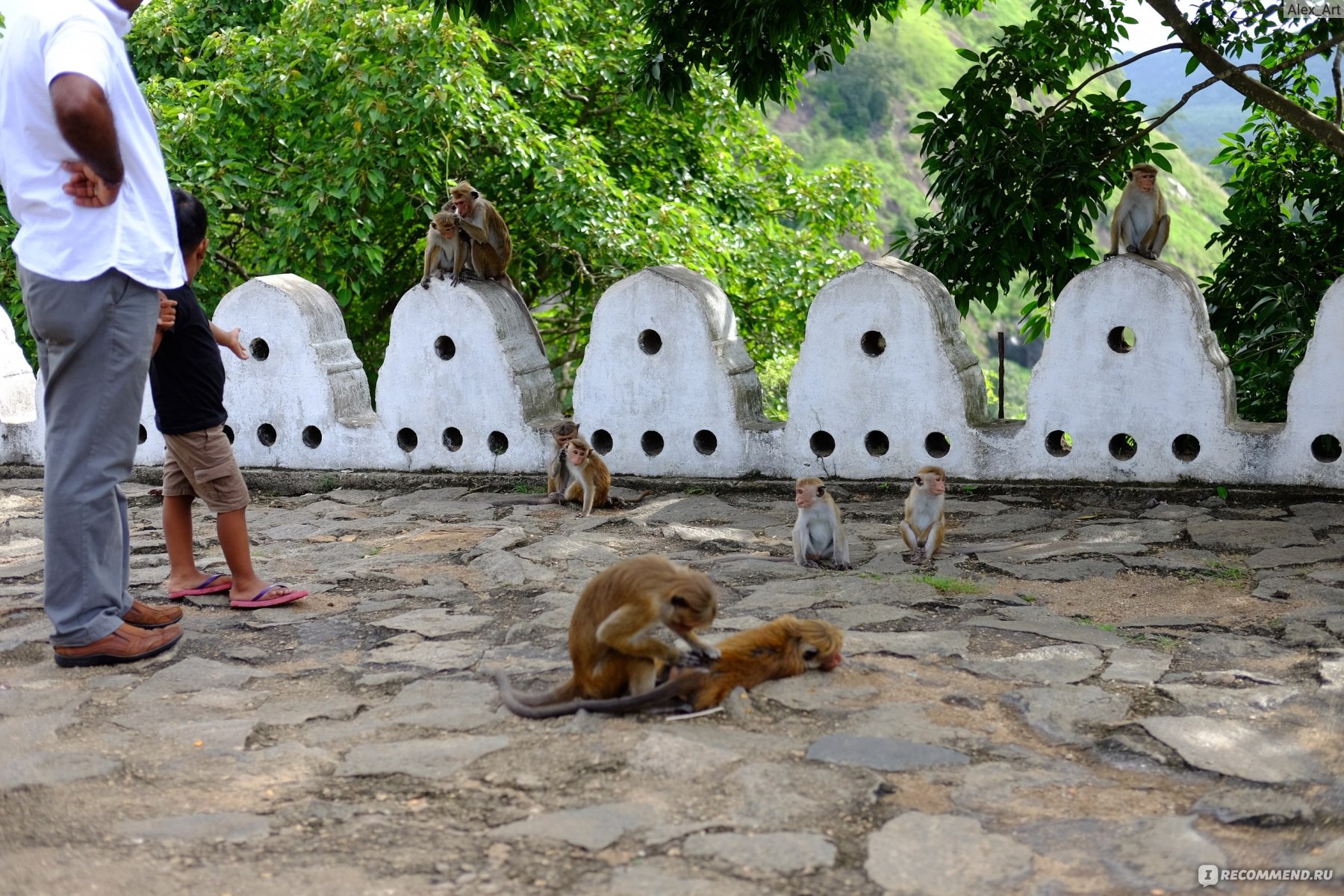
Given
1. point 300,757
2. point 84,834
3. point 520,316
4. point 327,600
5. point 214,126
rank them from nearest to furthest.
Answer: point 84,834
point 300,757
point 327,600
point 520,316
point 214,126

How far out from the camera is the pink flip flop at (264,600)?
15.0ft

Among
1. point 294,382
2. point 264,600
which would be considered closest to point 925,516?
point 264,600

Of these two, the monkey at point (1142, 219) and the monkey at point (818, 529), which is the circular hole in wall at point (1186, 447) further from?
the monkey at point (818, 529)

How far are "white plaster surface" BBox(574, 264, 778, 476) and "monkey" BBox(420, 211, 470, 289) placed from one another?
0.93 meters

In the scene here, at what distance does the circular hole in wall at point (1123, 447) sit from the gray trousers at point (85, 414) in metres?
4.28

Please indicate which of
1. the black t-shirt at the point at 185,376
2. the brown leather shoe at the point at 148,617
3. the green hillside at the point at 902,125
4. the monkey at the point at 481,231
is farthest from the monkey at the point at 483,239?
the green hillside at the point at 902,125

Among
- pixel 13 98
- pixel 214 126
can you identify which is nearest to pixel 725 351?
pixel 13 98

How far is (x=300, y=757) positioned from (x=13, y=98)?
6.60ft

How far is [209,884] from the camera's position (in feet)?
8.04

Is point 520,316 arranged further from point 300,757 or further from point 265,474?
point 300,757

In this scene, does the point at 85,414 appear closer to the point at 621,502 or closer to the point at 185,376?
the point at 185,376

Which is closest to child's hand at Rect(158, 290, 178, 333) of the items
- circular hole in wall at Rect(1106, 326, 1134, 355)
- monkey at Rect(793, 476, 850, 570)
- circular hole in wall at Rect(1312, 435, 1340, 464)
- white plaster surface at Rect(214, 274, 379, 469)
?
monkey at Rect(793, 476, 850, 570)

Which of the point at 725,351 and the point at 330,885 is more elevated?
the point at 725,351

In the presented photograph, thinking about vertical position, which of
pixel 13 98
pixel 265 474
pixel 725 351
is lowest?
pixel 265 474
